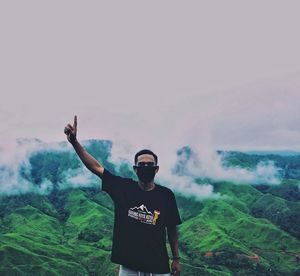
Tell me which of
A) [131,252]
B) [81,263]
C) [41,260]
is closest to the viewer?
[131,252]

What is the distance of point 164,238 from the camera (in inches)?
318

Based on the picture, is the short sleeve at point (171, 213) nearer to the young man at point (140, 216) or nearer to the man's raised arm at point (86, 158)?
the young man at point (140, 216)

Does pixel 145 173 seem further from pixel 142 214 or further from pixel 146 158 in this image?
pixel 142 214

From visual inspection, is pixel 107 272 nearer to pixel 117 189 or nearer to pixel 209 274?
pixel 209 274

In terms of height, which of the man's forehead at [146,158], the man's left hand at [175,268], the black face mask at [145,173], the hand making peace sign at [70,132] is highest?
the hand making peace sign at [70,132]

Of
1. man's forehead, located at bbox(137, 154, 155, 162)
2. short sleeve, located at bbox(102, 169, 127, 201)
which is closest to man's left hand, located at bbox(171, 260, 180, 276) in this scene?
short sleeve, located at bbox(102, 169, 127, 201)

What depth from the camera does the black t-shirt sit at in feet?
25.7

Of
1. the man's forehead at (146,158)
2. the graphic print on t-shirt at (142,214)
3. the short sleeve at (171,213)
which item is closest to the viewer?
the graphic print on t-shirt at (142,214)

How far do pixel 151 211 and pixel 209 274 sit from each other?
192908 millimetres

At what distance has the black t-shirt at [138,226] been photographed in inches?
308

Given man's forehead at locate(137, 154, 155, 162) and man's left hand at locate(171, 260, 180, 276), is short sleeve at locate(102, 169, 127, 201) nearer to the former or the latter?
man's forehead at locate(137, 154, 155, 162)

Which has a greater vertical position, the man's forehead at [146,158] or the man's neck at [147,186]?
the man's forehead at [146,158]

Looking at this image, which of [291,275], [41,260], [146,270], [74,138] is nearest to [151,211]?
[146,270]

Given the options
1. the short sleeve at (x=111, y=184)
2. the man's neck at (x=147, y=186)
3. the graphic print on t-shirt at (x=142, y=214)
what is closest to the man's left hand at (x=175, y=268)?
the graphic print on t-shirt at (x=142, y=214)
